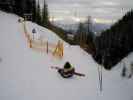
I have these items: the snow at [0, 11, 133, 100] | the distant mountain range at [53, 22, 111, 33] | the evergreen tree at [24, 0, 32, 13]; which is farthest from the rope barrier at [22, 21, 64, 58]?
the evergreen tree at [24, 0, 32, 13]

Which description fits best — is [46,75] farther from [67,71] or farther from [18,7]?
[18,7]

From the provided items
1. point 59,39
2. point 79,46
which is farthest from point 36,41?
point 79,46

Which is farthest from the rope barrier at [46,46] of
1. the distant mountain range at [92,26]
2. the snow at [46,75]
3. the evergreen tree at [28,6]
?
the evergreen tree at [28,6]

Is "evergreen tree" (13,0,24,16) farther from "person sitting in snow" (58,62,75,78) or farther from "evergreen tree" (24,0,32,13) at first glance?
"person sitting in snow" (58,62,75,78)

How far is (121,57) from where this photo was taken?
2.38m

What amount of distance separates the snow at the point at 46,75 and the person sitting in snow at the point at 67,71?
37mm

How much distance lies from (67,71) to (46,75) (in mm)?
204

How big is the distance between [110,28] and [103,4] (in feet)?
0.83

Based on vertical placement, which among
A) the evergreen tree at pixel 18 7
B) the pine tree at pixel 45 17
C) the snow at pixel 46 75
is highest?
the evergreen tree at pixel 18 7

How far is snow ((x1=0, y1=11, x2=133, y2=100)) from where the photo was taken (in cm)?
230

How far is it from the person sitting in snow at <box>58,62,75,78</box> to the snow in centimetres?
4

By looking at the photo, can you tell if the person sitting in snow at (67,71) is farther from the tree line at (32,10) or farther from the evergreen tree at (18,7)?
the evergreen tree at (18,7)

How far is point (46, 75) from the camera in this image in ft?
7.79

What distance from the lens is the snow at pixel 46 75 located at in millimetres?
2301
